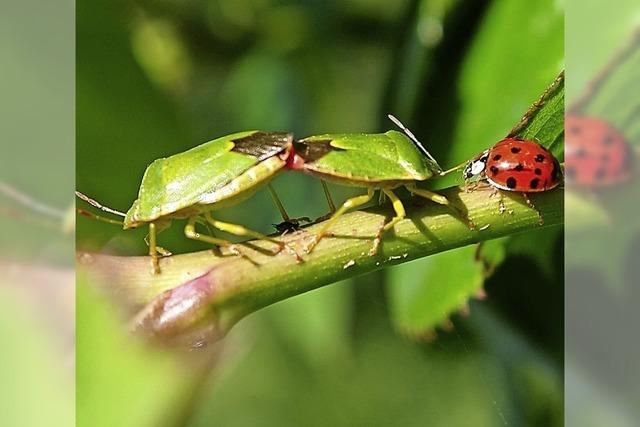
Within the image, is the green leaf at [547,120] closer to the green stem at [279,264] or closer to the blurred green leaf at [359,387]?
the green stem at [279,264]

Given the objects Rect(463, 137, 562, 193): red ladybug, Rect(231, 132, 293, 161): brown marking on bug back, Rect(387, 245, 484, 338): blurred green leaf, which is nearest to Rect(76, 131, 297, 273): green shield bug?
Rect(231, 132, 293, 161): brown marking on bug back

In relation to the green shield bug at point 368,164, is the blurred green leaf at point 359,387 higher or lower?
lower

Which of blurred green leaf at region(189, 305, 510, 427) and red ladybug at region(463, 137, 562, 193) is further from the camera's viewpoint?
blurred green leaf at region(189, 305, 510, 427)

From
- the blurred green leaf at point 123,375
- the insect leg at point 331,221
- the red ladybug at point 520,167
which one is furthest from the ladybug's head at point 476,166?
the blurred green leaf at point 123,375
